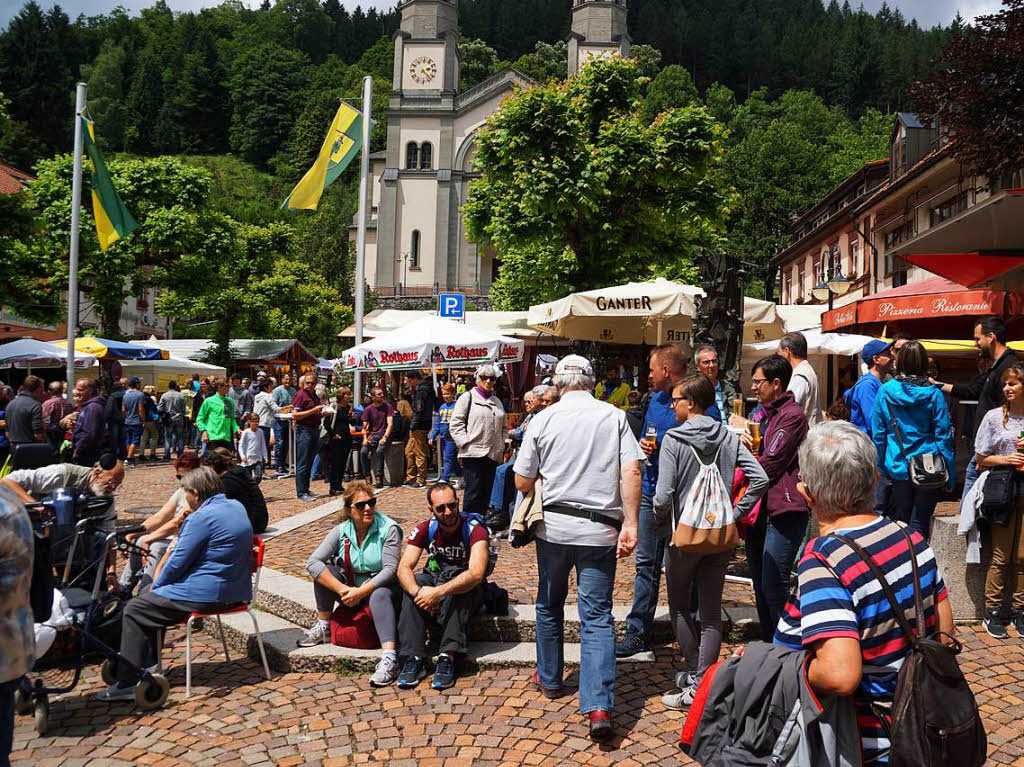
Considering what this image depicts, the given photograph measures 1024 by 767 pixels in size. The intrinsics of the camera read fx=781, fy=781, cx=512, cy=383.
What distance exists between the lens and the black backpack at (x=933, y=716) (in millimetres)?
2070

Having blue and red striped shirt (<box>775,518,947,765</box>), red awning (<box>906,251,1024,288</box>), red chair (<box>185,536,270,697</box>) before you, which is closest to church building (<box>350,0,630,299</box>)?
red awning (<box>906,251,1024,288</box>)

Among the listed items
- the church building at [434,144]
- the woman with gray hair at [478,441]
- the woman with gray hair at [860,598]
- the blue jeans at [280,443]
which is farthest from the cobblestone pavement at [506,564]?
the church building at [434,144]

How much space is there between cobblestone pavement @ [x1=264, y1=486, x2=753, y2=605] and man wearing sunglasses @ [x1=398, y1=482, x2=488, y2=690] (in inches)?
45.3

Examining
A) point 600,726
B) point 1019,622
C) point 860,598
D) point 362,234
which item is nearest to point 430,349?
point 362,234

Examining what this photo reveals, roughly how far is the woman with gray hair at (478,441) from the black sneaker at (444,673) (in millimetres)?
3690

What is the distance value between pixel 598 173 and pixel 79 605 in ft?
49.6

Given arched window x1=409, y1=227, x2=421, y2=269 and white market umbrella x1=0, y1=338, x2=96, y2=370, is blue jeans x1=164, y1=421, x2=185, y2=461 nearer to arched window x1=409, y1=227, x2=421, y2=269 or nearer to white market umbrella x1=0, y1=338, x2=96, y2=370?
white market umbrella x1=0, y1=338, x2=96, y2=370

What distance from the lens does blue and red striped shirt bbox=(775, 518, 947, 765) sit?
2166mm

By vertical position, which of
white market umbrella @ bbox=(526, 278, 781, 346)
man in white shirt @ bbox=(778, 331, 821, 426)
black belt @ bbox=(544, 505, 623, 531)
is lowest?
black belt @ bbox=(544, 505, 623, 531)

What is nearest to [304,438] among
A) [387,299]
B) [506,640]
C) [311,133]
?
[506,640]

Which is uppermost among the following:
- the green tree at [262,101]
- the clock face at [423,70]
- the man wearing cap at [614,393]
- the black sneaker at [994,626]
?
the green tree at [262,101]

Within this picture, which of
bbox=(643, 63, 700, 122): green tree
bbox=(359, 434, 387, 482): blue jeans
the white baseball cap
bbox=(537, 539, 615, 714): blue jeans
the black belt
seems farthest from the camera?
bbox=(643, 63, 700, 122): green tree

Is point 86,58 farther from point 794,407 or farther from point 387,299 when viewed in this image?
point 794,407

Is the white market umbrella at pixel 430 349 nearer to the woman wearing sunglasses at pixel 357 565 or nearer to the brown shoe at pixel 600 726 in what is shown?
the woman wearing sunglasses at pixel 357 565
